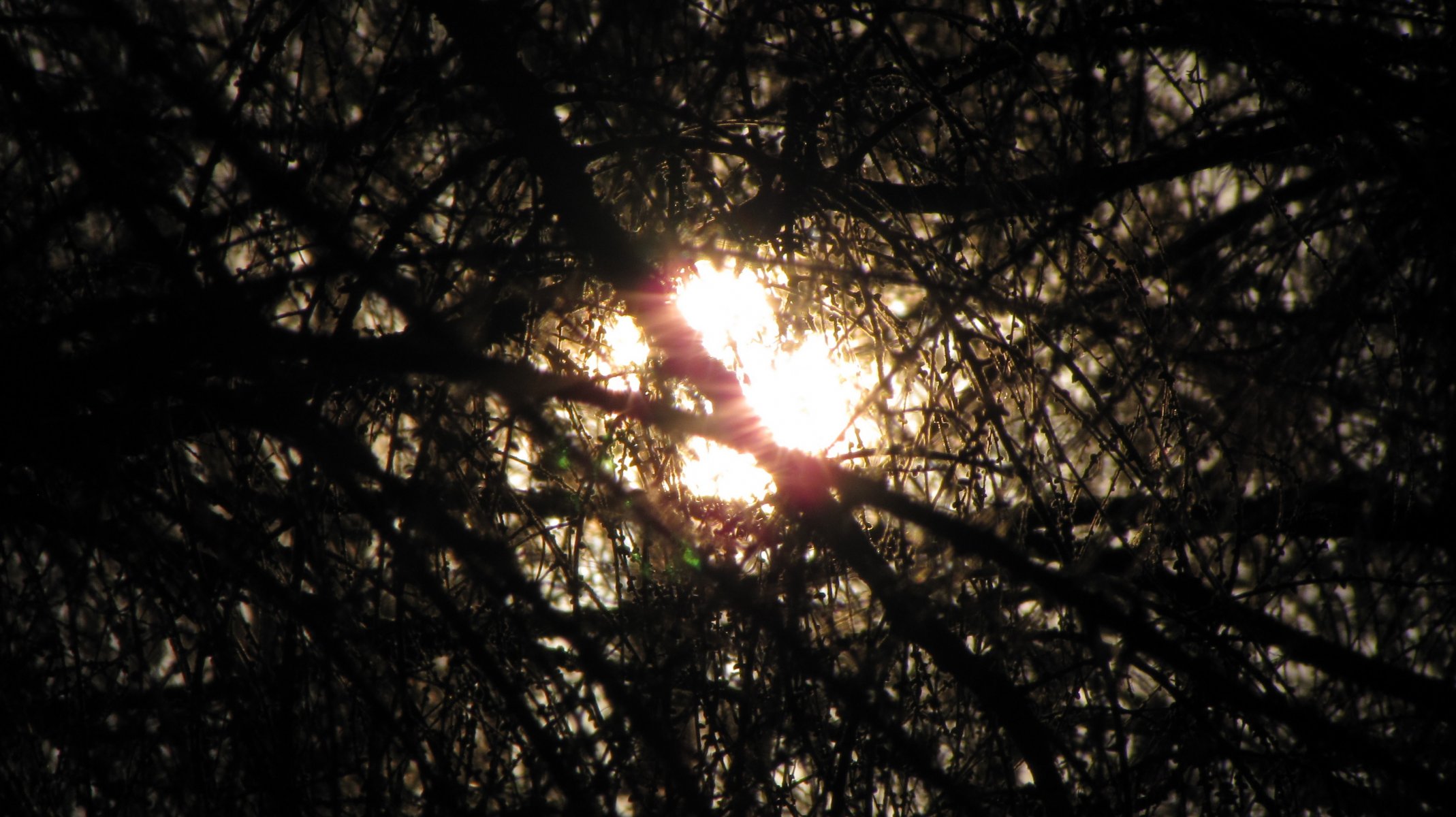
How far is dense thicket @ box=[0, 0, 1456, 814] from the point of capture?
67.5 inches

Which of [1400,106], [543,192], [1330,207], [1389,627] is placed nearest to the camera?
[1400,106]

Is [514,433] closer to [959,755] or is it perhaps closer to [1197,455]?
[959,755]

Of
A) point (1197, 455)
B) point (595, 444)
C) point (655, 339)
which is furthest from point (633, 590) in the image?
point (1197, 455)

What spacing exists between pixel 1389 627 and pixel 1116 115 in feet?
4.73

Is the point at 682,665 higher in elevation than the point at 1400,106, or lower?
lower

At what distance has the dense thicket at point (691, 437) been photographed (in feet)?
Result: 5.63

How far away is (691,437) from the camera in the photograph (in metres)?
2.05

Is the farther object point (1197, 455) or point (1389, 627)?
point (1197, 455)

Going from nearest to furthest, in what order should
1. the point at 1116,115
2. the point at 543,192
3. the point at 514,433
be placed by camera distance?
1. the point at 514,433
2. the point at 543,192
3. the point at 1116,115

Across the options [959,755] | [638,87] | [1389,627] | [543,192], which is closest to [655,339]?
[543,192]

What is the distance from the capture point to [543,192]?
230 cm

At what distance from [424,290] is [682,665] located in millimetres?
818

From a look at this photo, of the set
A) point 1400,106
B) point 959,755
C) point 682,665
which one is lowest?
point 959,755

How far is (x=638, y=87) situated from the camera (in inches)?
91.0
